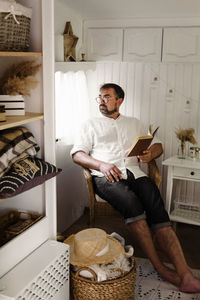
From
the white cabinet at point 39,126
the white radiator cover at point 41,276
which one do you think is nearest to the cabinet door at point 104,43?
the white cabinet at point 39,126

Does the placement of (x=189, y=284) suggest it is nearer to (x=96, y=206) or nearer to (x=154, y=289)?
(x=154, y=289)

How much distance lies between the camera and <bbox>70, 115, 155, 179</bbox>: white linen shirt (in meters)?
3.07

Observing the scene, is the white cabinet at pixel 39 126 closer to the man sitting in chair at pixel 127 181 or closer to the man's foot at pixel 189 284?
the man sitting in chair at pixel 127 181

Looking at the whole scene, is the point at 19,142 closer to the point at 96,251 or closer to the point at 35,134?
the point at 35,134

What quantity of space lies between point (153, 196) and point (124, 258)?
0.63 m

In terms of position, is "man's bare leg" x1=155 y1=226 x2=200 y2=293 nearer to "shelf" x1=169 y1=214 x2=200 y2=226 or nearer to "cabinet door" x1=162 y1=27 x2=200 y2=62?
"shelf" x1=169 y1=214 x2=200 y2=226

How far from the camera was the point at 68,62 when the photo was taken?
3.01 meters

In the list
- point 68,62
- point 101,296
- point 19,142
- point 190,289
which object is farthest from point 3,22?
point 190,289

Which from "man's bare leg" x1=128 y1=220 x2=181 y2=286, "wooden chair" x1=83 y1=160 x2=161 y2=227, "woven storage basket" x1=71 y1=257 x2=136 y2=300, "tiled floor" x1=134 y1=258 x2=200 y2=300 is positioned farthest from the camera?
"wooden chair" x1=83 y1=160 x2=161 y2=227

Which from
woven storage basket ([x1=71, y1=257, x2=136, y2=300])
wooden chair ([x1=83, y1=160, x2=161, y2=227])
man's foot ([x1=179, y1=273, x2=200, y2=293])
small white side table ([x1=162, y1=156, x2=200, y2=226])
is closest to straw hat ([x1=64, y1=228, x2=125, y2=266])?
woven storage basket ([x1=71, y1=257, x2=136, y2=300])

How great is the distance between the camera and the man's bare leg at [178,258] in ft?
7.93

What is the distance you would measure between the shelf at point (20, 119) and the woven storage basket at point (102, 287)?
899mm

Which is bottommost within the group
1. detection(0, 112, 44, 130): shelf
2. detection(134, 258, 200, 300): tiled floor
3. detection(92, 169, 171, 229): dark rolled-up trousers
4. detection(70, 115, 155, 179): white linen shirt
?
detection(134, 258, 200, 300): tiled floor

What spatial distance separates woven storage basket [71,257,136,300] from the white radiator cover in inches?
2.5
